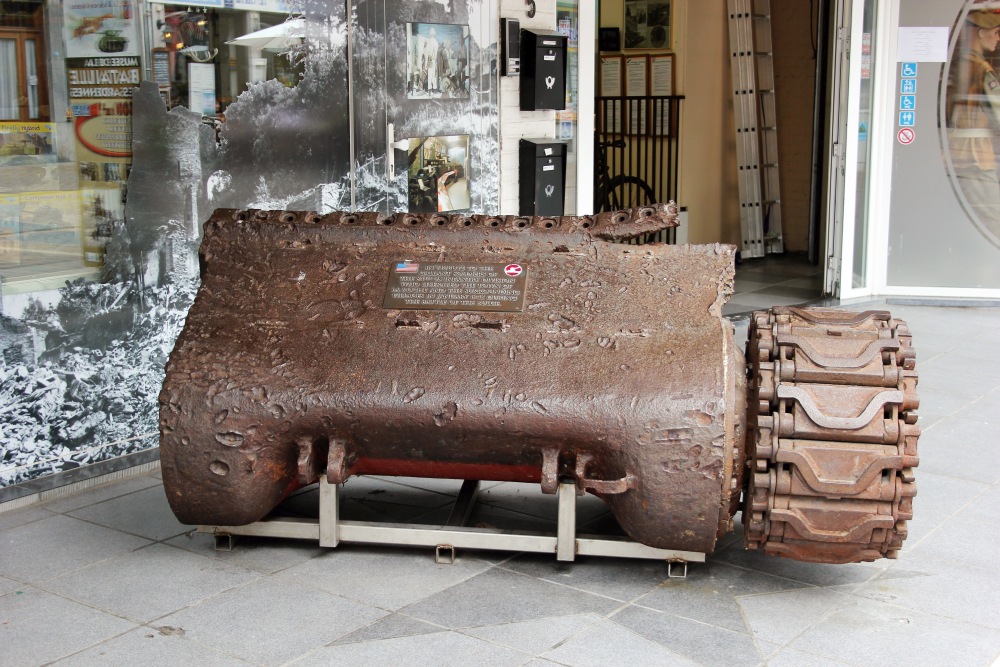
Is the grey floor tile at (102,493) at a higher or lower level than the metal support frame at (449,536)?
lower

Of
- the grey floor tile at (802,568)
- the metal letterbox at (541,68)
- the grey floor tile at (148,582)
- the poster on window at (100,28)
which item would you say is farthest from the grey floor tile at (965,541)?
the poster on window at (100,28)

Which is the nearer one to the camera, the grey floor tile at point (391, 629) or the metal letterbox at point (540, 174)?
the grey floor tile at point (391, 629)

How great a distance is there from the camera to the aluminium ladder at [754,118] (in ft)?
36.1

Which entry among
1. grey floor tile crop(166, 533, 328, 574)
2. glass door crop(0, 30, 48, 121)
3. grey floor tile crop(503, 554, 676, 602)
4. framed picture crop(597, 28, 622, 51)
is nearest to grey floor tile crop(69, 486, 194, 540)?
grey floor tile crop(166, 533, 328, 574)

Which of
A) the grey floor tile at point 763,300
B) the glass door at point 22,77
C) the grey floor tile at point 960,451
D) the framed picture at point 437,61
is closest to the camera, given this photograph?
the glass door at point 22,77

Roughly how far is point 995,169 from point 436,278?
6.49m

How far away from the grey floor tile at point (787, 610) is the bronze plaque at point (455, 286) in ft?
4.00

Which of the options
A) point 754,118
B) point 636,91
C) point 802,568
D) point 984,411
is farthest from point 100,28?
point 754,118

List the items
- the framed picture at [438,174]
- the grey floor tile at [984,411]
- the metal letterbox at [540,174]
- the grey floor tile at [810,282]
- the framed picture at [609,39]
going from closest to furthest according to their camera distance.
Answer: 1. the grey floor tile at [984,411]
2. the framed picture at [438,174]
3. the metal letterbox at [540,174]
4. the grey floor tile at [810,282]
5. the framed picture at [609,39]

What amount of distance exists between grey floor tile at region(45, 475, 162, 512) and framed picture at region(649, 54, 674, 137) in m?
6.96

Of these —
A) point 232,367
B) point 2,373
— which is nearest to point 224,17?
point 2,373

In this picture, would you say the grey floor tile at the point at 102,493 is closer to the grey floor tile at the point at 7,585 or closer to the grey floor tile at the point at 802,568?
the grey floor tile at the point at 7,585

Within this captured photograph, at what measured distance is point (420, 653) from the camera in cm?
322

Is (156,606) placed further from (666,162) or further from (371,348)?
(666,162)
